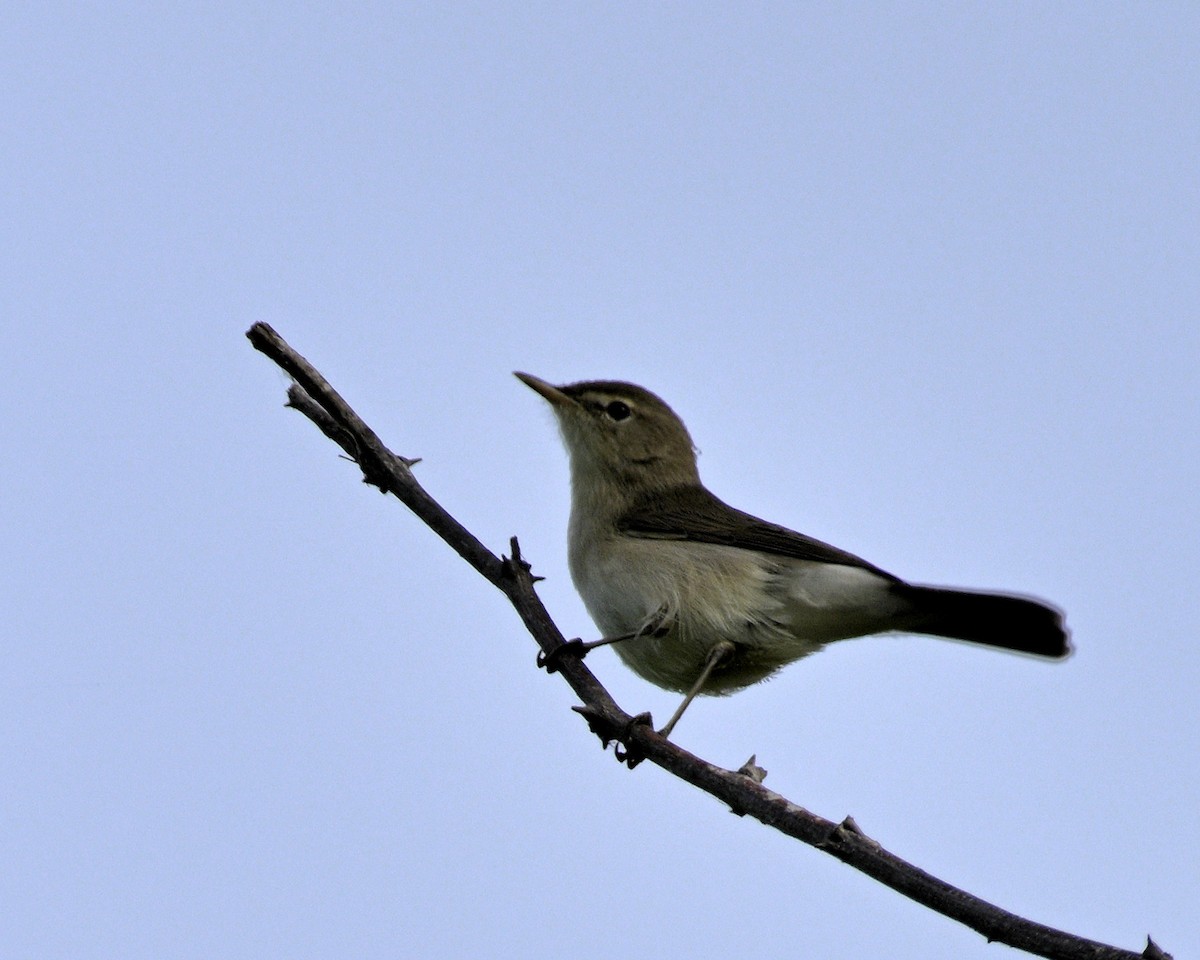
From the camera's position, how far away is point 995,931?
3.50 metres

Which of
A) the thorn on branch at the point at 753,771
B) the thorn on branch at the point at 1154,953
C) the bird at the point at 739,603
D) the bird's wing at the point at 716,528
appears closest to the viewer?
the thorn on branch at the point at 1154,953

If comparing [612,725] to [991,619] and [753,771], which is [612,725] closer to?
[753,771]

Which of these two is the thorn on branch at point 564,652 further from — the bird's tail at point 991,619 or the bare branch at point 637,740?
the bird's tail at point 991,619

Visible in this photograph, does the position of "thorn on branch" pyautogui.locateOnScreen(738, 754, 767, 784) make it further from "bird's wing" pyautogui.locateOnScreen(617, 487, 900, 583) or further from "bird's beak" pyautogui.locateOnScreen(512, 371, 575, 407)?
"bird's beak" pyautogui.locateOnScreen(512, 371, 575, 407)

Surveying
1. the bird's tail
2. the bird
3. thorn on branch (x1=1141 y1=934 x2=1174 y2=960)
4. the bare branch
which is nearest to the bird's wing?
the bird

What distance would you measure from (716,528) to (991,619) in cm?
155

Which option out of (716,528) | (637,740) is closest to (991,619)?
(716,528)

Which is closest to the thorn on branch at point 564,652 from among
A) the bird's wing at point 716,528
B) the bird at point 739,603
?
the bird at point 739,603

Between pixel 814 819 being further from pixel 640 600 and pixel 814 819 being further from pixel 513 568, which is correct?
pixel 640 600

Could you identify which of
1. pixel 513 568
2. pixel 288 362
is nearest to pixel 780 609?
pixel 513 568

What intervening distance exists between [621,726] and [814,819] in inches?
37.0

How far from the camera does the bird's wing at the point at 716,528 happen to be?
666 centimetres

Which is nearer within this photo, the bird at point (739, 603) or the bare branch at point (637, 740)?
the bare branch at point (637, 740)

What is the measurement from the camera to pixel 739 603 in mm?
6418
